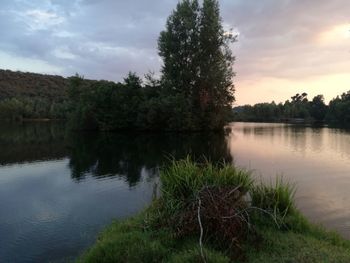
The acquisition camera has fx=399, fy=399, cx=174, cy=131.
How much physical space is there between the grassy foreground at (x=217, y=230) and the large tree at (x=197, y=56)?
4254 centimetres

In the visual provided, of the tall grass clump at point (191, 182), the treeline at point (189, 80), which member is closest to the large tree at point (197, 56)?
the treeline at point (189, 80)

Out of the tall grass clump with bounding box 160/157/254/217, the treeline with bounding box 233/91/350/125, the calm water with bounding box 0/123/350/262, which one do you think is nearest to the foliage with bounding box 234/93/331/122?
the treeline with bounding box 233/91/350/125

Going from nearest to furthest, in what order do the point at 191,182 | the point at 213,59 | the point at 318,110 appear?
the point at 191,182 → the point at 213,59 → the point at 318,110

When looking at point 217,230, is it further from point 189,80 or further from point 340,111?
point 340,111

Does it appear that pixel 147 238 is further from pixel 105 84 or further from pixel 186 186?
pixel 105 84

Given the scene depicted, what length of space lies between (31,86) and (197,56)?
320 feet

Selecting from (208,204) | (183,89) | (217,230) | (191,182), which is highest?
(183,89)

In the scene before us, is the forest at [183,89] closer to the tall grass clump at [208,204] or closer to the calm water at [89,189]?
the calm water at [89,189]

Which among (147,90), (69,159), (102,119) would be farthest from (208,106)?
(69,159)

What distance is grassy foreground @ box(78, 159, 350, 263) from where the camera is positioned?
7.23m

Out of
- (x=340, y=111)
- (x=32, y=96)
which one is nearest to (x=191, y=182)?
(x=340, y=111)

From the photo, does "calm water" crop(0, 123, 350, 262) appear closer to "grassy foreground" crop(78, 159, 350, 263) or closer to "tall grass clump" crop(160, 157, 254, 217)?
"grassy foreground" crop(78, 159, 350, 263)

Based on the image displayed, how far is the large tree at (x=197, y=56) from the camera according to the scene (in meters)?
52.4

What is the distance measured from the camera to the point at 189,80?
5338 cm
